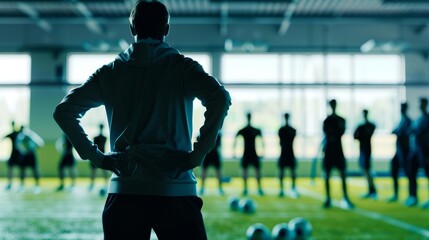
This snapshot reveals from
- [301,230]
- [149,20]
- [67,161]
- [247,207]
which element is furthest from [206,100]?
[67,161]

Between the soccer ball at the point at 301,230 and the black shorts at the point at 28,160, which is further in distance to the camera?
the black shorts at the point at 28,160

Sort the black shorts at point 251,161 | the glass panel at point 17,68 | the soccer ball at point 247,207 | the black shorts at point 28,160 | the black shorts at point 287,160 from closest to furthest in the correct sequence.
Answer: the soccer ball at point 247,207 < the black shorts at point 287,160 < the black shorts at point 251,161 < the black shorts at point 28,160 < the glass panel at point 17,68

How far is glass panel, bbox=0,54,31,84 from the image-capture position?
677 inches

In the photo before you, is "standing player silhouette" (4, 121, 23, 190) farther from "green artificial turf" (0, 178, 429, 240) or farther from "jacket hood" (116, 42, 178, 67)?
"jacket hood" (116, 42, 178, 67)

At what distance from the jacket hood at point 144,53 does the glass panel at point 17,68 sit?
54.3 feet

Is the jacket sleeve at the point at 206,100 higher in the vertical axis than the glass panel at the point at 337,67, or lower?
lower

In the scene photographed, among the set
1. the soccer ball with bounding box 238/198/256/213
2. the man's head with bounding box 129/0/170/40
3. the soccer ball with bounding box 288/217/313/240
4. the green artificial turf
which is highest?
the man's head with bounding box 129/0/170/40

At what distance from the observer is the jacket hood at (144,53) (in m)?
1.63

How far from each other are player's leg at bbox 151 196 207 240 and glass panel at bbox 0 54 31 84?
54.8 ft

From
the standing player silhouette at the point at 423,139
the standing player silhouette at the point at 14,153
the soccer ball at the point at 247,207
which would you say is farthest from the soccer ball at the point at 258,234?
the standing player silhouette at the point at 14,153

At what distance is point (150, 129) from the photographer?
5.19ft

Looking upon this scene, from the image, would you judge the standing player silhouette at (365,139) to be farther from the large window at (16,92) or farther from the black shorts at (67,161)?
the large window at (16,92)

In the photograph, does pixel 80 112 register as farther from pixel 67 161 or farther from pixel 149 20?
pixel 67 161

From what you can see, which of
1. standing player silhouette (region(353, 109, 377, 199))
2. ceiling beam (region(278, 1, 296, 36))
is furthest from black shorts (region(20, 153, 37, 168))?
ceiling beam (region(278, 1, 296, 36))
